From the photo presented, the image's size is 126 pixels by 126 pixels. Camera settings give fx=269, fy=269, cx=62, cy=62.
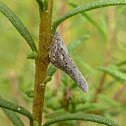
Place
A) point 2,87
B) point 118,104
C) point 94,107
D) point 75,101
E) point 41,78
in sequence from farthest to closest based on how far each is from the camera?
point 2,87, point 118,104, point 94,107, point 75,101, point 41,78

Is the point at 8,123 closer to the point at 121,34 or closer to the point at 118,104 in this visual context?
the point at 118,104

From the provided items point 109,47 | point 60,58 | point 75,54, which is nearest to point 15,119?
point 60,58

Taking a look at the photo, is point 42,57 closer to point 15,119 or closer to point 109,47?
point 15,119

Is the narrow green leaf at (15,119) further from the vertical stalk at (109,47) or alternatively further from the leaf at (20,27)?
the vertical stalk at (109,47)

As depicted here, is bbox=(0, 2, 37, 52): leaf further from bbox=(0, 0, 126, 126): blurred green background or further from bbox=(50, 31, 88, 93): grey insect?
bbox=(0, 0, 126, 126): blurred green background

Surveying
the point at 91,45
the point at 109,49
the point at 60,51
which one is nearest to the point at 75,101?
the point at 60,51
